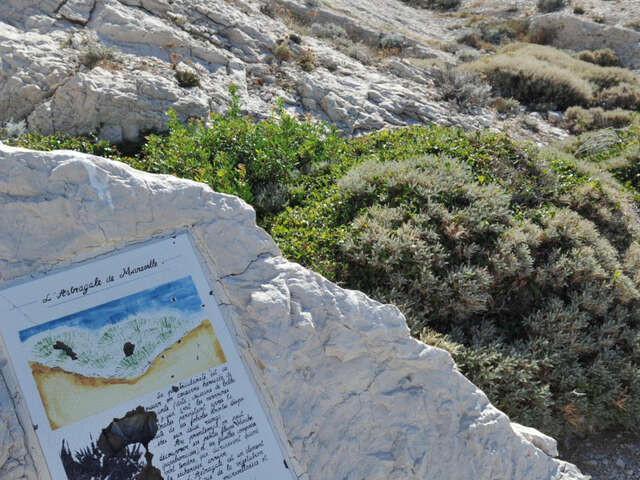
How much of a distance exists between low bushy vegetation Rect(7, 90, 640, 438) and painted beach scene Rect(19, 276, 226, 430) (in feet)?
6.69

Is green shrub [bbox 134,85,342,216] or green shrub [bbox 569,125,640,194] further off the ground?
green shrub [bbox 569,125,640,194]

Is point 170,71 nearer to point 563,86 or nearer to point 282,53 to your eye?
point 282,53

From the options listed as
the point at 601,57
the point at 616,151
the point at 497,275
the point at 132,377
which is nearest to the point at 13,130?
the point at 132,377

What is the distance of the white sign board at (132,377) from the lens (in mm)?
2484

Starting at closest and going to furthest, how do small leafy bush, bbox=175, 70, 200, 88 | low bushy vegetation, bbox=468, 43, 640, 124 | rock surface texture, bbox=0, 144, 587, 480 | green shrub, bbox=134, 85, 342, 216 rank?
rock surface texture, bbox=0, 144, 587, 480
green shrub, bbox=134, 85, 342, 216
small leafy bush, bbox=175, 70, 200, 88
low bushy vegetation, bbox=468, 43, 640, 124

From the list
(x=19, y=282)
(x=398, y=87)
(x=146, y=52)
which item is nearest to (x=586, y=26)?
(x=398, y=87)

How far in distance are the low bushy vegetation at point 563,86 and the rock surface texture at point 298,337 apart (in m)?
11.1

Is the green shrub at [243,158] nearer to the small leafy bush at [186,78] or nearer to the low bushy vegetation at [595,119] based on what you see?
the small leafy bush at [186,78]

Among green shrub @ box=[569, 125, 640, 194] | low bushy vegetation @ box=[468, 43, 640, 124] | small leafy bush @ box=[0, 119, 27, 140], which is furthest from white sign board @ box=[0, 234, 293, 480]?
low bushy vegetation @ box=[468, 43, 640, 124]

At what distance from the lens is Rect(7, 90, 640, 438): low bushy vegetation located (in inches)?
173

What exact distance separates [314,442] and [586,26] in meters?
23.0

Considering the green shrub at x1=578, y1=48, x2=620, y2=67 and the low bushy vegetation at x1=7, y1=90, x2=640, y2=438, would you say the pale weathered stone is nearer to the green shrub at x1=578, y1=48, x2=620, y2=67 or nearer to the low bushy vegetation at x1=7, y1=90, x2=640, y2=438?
the low bushy vegetation at x1=7, y1=90, x2=640, y2=438

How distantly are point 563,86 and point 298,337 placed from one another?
43.7ft

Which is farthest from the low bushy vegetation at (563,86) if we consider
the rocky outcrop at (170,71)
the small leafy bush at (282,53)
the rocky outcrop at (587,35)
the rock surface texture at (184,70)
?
the small leafy bush at (282,53)
